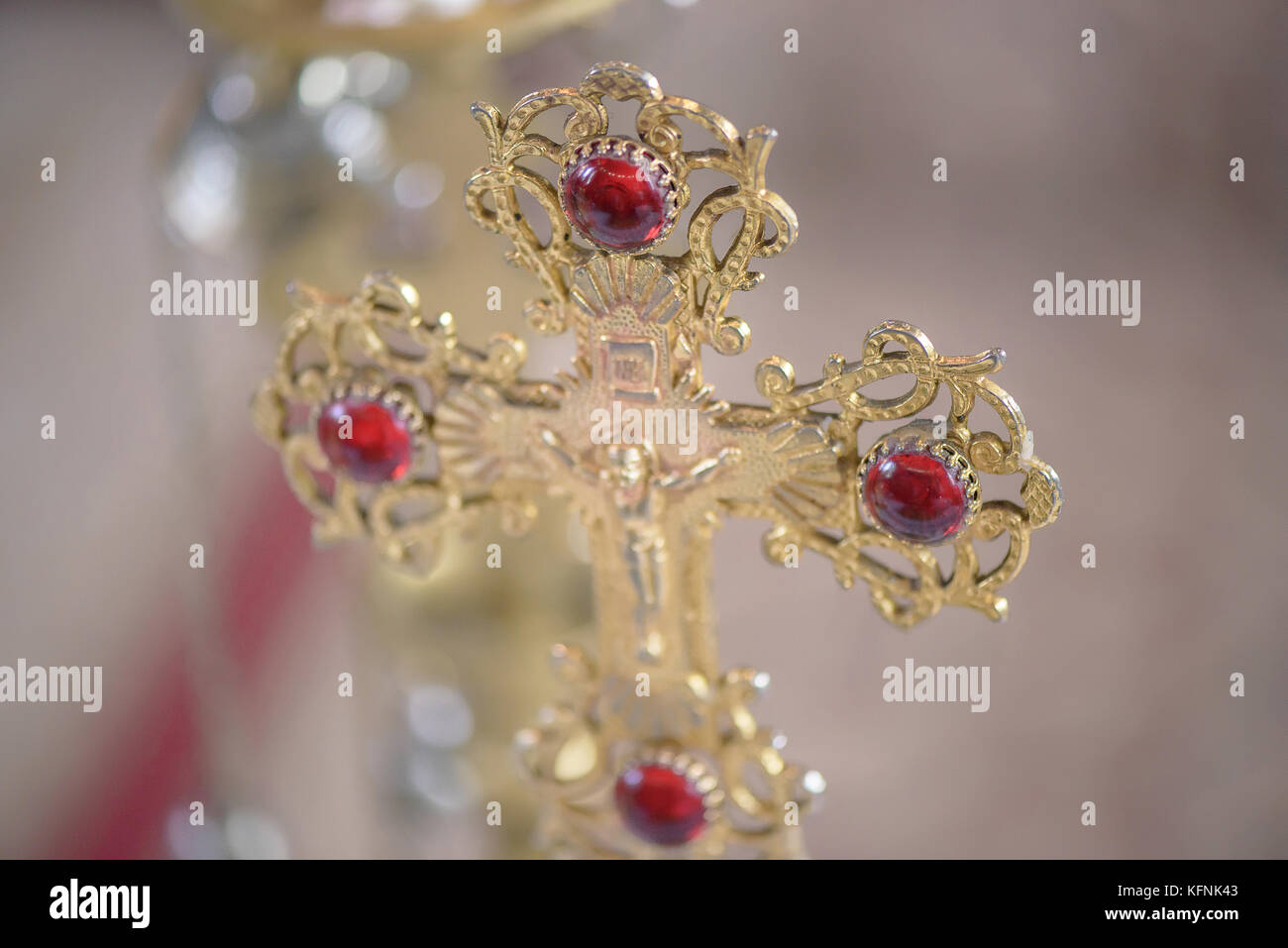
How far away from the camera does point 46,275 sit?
6.25 feet

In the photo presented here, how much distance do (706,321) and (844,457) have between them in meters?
0.10

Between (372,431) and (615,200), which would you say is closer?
(615,200)

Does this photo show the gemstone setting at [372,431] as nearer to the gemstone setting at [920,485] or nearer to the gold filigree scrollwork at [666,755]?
the gold filigree scrollwork at [666,755]

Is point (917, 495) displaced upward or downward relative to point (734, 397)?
downward

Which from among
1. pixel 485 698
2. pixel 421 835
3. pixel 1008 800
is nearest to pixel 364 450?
pixel 485 698

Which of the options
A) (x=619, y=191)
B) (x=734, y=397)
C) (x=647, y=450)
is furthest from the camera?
(x=734, y=397)

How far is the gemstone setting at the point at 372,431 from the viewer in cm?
77

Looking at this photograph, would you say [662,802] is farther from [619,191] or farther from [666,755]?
[619,191]

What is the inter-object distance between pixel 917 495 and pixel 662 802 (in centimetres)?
25

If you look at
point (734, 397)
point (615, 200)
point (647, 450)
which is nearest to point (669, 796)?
point (647, 450)

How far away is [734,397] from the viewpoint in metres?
1.42

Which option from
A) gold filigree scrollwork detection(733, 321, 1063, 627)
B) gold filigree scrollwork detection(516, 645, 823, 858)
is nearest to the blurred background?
gold filigree scrollwork detection(516, 645, 823, 858)

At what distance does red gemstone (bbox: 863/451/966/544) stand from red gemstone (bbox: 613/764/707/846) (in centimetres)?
21

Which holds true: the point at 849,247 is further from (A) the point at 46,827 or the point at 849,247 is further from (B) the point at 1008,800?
(A) the point at 46,827
